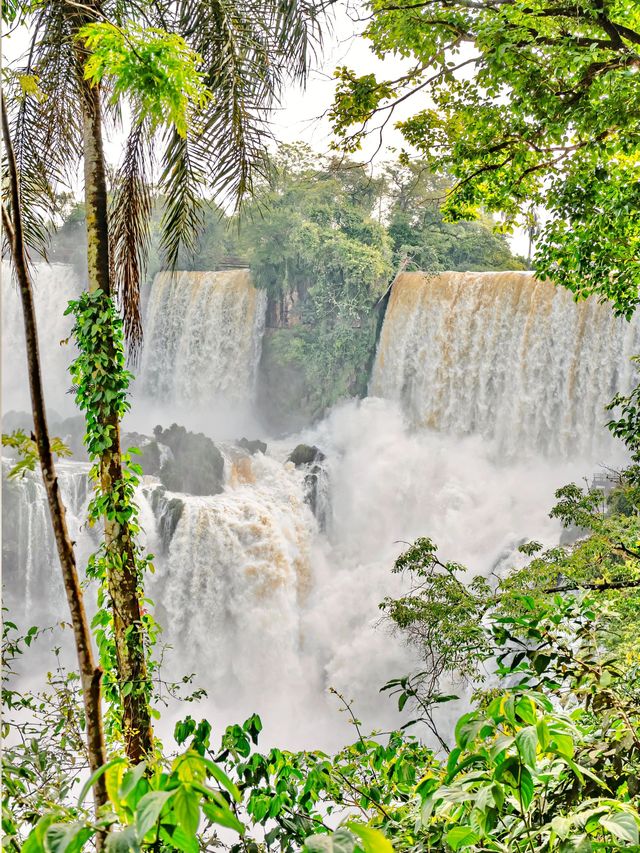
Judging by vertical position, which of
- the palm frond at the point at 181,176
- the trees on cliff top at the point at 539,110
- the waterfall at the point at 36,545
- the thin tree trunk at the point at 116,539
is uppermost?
the trees on cliff top at the point at 539,110

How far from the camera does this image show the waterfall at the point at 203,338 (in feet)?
23.8

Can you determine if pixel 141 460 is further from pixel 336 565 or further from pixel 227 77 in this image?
pixel 227 77

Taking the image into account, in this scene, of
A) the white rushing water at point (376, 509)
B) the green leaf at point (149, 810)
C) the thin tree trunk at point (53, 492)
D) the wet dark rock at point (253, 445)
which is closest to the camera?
the green leaf at point (149, 810)

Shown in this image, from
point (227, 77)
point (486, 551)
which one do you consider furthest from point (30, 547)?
point (227, 77)

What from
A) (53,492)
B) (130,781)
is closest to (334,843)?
(130,781)

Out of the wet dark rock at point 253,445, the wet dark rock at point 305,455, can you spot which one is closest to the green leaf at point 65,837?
the wet dark rock at point 305,455

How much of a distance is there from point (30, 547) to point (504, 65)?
469 cm

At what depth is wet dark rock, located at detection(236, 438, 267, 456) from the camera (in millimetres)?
6801

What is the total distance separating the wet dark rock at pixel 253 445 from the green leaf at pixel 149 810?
20.9 ft

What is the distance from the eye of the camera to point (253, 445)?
6.89 m

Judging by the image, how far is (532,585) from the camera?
125 inches

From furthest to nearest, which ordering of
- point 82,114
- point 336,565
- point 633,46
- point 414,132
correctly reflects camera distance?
point 336,565 → point 414,132 → point 633,46 → point 82,114

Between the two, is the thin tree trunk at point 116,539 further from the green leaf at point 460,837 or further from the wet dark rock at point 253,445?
the wet dark rock at point 253,445

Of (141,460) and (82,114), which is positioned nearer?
(82,114)
